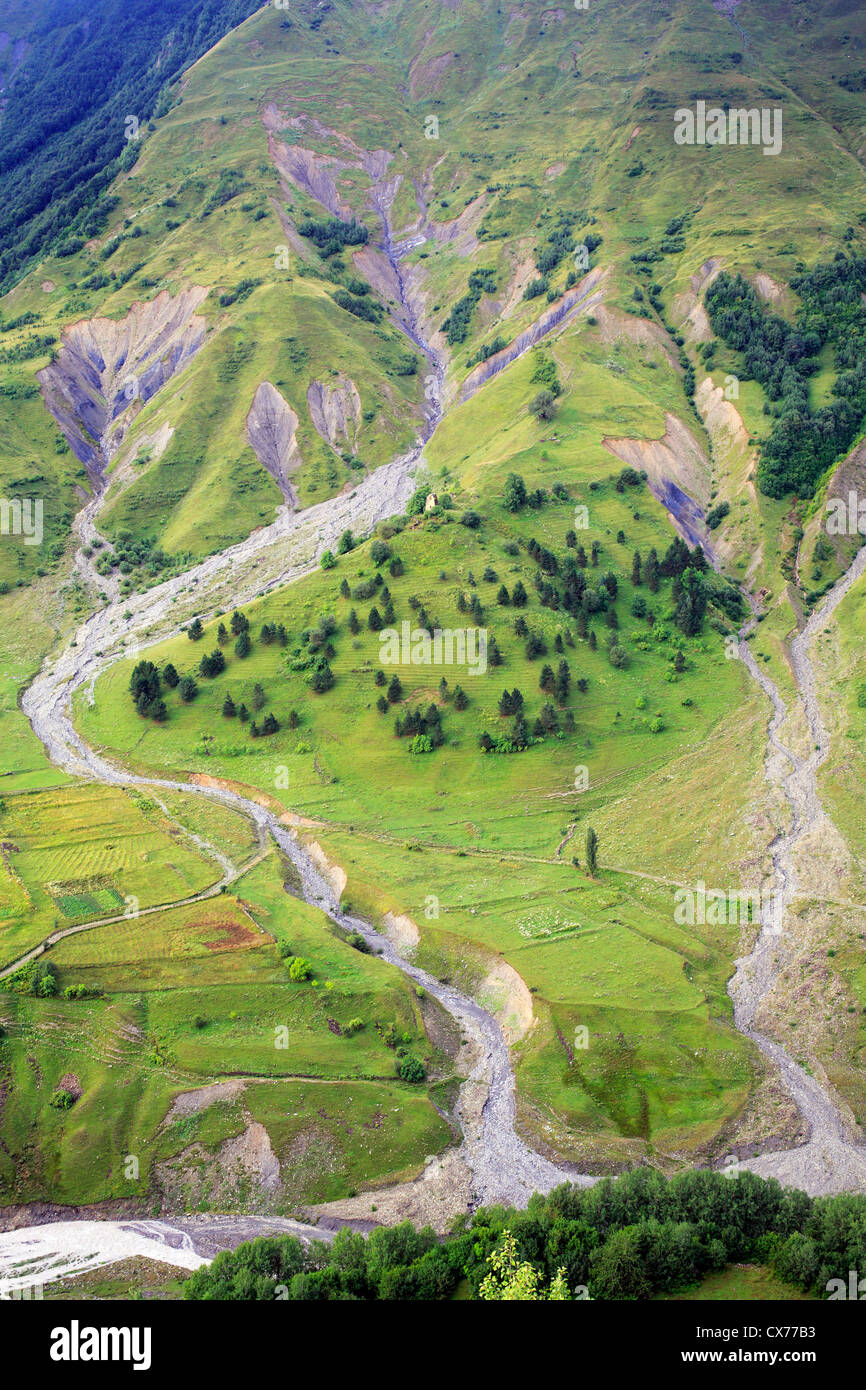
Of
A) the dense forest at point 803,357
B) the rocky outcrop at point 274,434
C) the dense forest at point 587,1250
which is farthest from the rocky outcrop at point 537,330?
the dense forest at point 587,1250

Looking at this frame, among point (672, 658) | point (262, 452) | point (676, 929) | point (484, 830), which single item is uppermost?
point (262, 452)

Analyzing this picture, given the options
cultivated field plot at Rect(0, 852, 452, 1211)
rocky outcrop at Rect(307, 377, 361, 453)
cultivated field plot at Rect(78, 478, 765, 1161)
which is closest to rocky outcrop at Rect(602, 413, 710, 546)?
cultivated field plot at Rect(78, 478, 765, 1161)

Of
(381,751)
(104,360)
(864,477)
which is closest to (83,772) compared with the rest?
(381,751)

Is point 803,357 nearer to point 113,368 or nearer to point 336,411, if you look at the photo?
point 336,411

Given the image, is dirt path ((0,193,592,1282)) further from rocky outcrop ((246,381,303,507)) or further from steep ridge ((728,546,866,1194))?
rocky outcrop ((246,381,303,507))

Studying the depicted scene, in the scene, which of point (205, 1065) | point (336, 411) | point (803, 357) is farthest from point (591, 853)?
point (336, 411)
